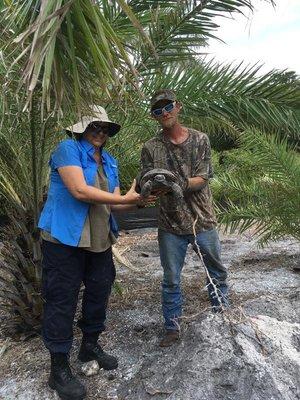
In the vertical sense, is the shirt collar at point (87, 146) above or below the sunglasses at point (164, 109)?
below

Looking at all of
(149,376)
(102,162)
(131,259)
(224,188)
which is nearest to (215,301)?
(149,376)

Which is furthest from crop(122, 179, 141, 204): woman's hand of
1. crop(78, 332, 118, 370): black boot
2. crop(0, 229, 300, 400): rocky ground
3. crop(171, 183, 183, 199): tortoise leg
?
crop(78, 332, 118, 370): black boot

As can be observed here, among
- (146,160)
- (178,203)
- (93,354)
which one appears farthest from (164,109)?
(93,354)

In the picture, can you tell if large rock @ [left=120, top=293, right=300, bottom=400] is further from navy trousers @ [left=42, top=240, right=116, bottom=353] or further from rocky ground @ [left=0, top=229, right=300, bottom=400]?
navy trousers @ [left=42, top=240, right=116, bottom=353]

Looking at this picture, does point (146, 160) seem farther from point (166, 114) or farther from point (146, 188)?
point (146, 188)

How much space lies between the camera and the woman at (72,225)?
2.79 metres

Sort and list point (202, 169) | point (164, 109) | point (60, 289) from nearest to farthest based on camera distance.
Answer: point (60, 289) < point (164, 109) < point (202, 169)

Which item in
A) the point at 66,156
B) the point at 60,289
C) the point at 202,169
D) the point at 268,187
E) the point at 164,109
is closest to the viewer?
the point at 66,156

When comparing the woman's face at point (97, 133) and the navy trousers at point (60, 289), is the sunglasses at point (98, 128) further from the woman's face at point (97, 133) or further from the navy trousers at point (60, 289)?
the navy trousers at point (60, 289)

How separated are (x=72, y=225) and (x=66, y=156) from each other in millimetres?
400

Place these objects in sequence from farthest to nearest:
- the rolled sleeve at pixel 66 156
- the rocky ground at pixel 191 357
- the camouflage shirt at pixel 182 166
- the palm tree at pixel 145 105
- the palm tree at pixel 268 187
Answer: the palm tree at pixel 268 187 → the palm tree at pixel 145 105 → the camouflage shirt at pixel 182 166 → the rocky ground at pixel 191 357 → the rolled sleeve at pixel 66 156

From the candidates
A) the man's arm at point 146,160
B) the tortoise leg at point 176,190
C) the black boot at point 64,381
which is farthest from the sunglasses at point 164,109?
the black boot at point 64,381

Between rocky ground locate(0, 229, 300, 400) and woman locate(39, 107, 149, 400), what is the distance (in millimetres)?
365

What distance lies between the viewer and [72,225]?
111 inches
